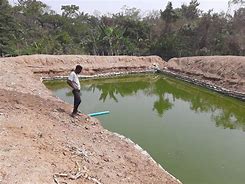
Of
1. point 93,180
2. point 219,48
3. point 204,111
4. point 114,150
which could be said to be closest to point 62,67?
point 204,111

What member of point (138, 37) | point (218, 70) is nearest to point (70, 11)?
point (138, 37)

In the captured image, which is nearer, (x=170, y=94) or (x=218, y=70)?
(x=170, y=94)

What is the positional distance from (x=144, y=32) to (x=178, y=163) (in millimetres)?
20231

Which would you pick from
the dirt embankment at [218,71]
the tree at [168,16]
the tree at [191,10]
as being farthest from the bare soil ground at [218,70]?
the tree at [191,10]

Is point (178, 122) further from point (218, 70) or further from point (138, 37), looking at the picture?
point (138, 37)

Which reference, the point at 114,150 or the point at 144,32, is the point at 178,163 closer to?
the point at 114,150

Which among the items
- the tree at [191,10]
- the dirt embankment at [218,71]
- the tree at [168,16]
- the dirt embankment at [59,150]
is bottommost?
the dirt embankment at [59,150]

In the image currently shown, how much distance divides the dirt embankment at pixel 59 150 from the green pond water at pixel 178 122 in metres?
1.15

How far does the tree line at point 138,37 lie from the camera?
2189 cm

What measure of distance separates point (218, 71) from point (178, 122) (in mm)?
8042

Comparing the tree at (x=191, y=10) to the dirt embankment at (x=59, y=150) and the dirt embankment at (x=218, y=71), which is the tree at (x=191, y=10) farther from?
the dirt embankment at (x=59, y=150)

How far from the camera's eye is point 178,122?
10.4 metres

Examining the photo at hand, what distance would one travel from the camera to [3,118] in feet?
19.2

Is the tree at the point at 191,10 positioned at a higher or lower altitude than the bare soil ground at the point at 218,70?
higher
